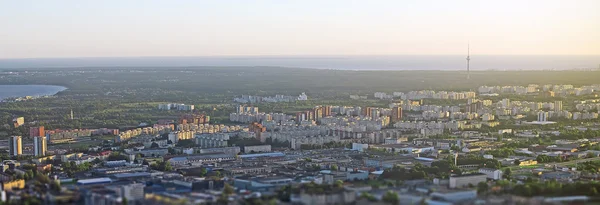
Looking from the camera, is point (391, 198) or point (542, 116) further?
point (542, 116)

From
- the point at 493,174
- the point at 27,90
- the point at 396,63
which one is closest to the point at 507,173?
the point at 493,174

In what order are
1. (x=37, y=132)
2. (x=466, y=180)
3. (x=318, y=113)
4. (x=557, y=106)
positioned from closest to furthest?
(x=466, y=180)
(x=37, y=132)
(x=318, y=113)
(x=557, y=106)

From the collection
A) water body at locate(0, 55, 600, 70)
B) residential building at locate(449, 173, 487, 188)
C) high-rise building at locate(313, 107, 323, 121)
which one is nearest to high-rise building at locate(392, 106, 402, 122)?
high-rise building at locate(313, 107, 323, 121)

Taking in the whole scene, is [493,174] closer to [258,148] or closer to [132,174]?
[132,174]

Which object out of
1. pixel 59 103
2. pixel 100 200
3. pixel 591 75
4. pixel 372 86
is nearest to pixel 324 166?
pixel 100 200

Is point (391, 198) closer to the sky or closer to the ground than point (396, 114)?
closer to the sky

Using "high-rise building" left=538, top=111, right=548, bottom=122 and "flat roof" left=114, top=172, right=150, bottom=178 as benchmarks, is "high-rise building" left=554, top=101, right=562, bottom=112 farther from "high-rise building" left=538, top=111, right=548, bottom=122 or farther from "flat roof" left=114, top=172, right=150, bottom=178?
"flat roof" left=114, top=172, right=150, bottom=178

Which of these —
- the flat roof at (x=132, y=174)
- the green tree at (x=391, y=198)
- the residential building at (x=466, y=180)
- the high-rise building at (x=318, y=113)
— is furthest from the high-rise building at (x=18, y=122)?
the green tree at (x=391, y=198)

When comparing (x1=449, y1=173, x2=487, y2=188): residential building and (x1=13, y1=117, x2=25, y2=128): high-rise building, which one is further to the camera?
(x1=13, y1=117, x2=25, y2=128): high-rise building

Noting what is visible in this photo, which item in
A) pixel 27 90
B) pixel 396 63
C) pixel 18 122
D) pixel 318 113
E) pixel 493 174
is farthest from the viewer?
pixel 396 63
